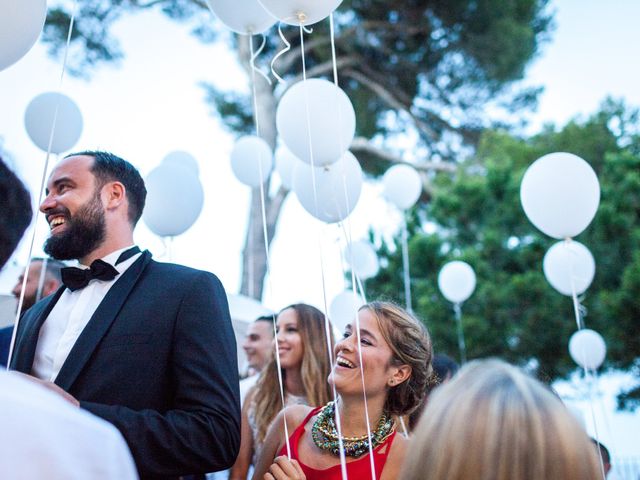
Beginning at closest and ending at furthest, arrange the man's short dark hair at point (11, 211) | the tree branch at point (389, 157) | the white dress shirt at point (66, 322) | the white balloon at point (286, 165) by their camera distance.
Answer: the man's short dark hair at point (11, 211) < the white dress shirt at point (66, 322) < the white balloon at point (286, 165) < the tree branch at point (389, 157)

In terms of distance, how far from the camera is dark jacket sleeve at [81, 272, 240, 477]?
1.71 meters

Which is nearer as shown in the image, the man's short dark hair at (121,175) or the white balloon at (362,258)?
the man's short dark hair at (121,175)

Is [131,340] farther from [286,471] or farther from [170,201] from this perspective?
[170,201]

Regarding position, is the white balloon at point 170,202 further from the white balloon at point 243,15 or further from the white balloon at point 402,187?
the white balloon at point 402,187

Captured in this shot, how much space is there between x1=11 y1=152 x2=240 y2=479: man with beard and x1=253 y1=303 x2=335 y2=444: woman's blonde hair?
4.60 feet

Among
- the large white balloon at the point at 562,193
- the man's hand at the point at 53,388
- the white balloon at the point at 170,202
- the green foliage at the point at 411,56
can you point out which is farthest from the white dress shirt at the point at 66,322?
the green foliage at the point at 411,56

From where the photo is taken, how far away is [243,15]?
3.31 meters

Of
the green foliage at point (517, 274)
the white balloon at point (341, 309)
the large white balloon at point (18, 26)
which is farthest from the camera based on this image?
the green foliage at point (517, 274)

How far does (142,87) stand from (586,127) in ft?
26.8

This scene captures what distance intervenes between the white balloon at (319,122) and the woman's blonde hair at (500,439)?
223 cm

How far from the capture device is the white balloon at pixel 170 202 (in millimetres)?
3980

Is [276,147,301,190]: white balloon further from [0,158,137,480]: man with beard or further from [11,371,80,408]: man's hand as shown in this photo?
[0,158,137,480]: man with beard

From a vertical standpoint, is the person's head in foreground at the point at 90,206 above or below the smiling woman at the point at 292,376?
above

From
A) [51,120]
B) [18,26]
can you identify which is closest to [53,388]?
[18,26]
